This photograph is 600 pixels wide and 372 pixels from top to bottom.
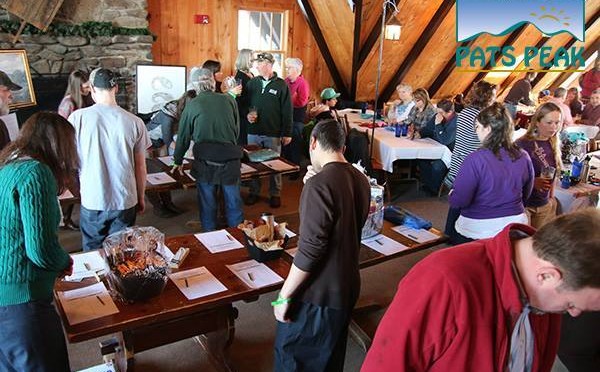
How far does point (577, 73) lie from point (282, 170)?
8837 mm

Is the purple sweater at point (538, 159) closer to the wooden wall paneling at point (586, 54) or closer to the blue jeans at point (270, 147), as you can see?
the blue jeans at point (270, 147)

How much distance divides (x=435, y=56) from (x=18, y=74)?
19.9 feet

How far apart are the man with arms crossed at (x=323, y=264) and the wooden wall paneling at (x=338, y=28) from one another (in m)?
5.56

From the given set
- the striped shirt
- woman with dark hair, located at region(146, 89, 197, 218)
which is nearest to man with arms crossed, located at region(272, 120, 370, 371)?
the striped shirt

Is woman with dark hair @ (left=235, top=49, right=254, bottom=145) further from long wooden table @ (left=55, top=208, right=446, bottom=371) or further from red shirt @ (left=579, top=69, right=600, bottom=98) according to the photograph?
red shirt @ (left=579, top=69, right=600, bottom=98)

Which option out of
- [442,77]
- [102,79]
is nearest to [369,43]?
[442,77]

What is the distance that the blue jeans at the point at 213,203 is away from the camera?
398 cm

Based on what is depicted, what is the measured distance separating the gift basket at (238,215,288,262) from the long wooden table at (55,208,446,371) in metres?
0.05

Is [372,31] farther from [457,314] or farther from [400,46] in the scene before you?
[457,314]

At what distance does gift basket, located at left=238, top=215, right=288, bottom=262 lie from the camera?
249 centimetres

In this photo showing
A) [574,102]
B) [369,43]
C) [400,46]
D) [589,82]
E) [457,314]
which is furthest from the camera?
[589,82]

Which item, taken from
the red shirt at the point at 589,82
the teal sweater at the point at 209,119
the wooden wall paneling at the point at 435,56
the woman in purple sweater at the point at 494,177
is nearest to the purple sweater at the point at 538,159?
the woman in purple sweater at the point at 494,177

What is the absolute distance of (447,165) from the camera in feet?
18.4

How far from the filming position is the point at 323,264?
211 centimetres
